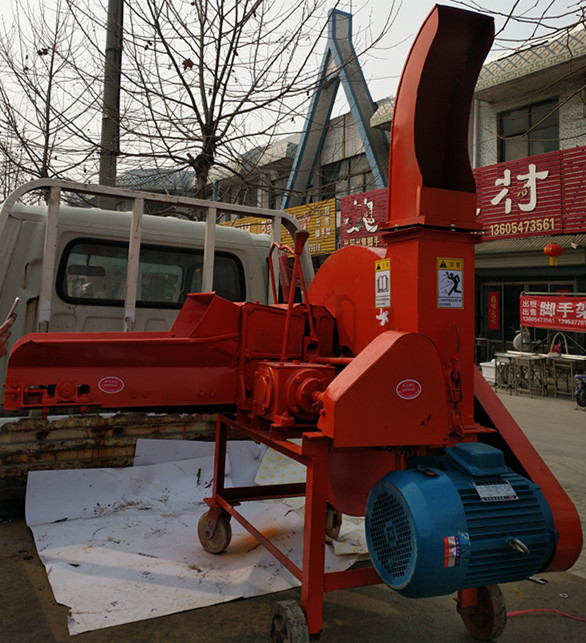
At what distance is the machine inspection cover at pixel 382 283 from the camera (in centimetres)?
255

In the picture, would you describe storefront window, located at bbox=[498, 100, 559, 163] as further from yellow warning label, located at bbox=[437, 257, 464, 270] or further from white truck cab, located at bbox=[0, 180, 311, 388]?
yellow warning label, located at bbox=[437, 257, 464, 270]

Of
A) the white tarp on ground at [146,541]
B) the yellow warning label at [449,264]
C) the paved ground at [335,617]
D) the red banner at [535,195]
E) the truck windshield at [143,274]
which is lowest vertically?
the paved ground at [335,617]

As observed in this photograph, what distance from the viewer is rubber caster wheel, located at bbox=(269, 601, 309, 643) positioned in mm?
2289

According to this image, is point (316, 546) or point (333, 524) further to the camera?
point (333, 524)

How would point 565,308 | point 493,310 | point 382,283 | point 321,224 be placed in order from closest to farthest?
point 382,283 → point 565,308 → point 493,310 → point 321,224

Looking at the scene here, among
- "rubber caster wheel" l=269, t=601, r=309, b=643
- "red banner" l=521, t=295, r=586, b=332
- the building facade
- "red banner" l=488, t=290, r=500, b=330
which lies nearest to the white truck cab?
"rubber caster wheel" l=269, t=601, r=309, b=643

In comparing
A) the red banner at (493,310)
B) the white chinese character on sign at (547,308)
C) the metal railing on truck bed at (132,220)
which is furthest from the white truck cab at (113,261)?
the red banner at (493,310)

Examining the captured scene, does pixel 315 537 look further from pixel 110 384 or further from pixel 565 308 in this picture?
pixel 565 308

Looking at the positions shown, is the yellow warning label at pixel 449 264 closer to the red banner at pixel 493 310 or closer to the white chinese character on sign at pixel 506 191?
the white chinese character on sign at pixel 506 191

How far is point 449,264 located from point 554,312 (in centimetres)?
953

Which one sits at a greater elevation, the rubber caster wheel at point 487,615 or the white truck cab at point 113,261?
the white truck cab at point 113,261

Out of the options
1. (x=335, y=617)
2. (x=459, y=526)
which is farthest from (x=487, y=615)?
(x=459, y=526)

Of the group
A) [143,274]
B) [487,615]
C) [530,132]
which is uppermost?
[530,132]

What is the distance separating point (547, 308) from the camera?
10906 millimetres
